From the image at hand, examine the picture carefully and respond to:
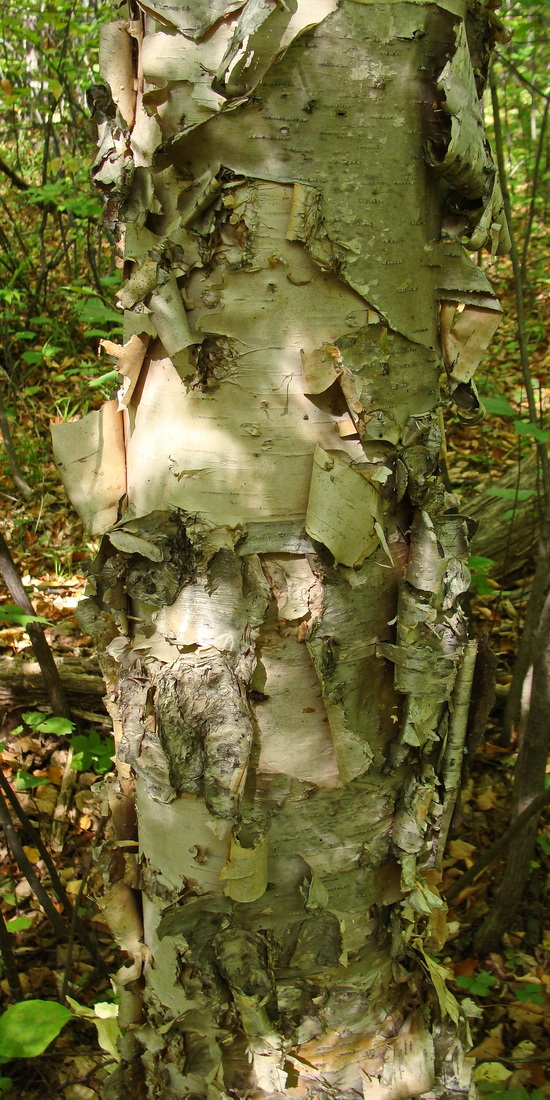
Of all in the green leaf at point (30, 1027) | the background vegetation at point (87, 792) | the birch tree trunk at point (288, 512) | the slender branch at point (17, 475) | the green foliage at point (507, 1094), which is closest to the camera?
the birch tree trunk at point (288, 512)

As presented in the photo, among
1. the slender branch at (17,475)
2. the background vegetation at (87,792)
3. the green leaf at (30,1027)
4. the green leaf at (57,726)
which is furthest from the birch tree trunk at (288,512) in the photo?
the slender branch at (17,475)

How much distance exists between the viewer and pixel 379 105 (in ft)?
2.63

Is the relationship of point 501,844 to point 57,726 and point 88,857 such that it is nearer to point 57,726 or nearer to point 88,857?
point 88,857

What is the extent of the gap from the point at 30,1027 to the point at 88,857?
93 cm

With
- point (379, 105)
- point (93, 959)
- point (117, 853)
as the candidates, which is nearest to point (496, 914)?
point (93, 959)

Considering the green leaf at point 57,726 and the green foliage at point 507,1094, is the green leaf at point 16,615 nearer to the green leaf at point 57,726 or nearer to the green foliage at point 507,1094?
the green leaf at point 57,726

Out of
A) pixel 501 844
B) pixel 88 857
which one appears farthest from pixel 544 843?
pixel 88 857

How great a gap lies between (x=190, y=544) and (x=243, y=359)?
0.22m

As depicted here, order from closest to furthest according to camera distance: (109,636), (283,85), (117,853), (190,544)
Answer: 1. (283,85)
2. (190,544)
3. (109,636)
4. (117,853)

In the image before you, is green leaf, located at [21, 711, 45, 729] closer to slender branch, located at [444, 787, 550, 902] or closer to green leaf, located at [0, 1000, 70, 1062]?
green leaf, located at [0, 1000, 70, 1062]

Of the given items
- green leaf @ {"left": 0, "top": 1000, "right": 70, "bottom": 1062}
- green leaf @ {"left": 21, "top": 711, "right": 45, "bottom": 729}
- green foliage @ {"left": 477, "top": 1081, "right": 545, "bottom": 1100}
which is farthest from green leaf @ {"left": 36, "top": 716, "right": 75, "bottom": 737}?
green foliage @ {"left": 477, "top": 1081, "right": 545, "bottom": 1100}

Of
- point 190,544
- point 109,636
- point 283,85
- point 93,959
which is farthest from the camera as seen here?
point 93,959

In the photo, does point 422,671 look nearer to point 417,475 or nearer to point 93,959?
point 417,475

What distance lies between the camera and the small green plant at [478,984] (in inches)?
78.2
